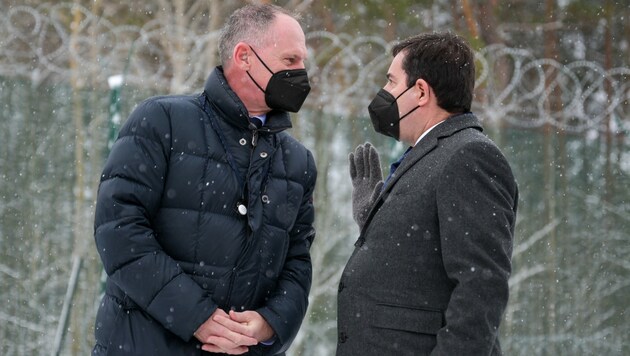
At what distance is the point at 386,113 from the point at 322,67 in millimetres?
1971

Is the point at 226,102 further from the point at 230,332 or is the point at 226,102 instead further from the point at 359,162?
the point at 230,332

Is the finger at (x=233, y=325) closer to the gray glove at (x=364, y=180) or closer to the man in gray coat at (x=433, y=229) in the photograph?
the man in gray coat at (x=433, y=229)

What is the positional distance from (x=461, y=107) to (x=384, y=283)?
576 mm

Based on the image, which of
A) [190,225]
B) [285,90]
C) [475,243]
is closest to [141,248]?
[190,225]

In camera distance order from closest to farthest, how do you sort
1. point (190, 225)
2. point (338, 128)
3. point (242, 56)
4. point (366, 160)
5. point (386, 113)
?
point (190, 225) → point (386, 113) → point (242, 56) → point (366, 160) → point (338, 128)

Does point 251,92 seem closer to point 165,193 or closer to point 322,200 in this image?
point 165,193

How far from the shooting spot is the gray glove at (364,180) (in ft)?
8.77

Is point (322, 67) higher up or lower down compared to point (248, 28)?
lower down

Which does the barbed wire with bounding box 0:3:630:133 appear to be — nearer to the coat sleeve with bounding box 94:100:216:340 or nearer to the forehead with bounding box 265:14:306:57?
the forehead with bounding box 265:14:306:57

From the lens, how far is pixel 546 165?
4.79 metres

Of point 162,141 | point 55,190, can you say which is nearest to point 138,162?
point 162,141

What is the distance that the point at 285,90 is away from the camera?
2.67 metres

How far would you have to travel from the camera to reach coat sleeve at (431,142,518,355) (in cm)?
207

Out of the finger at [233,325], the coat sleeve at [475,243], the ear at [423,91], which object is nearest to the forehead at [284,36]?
the ear at [423,91]
